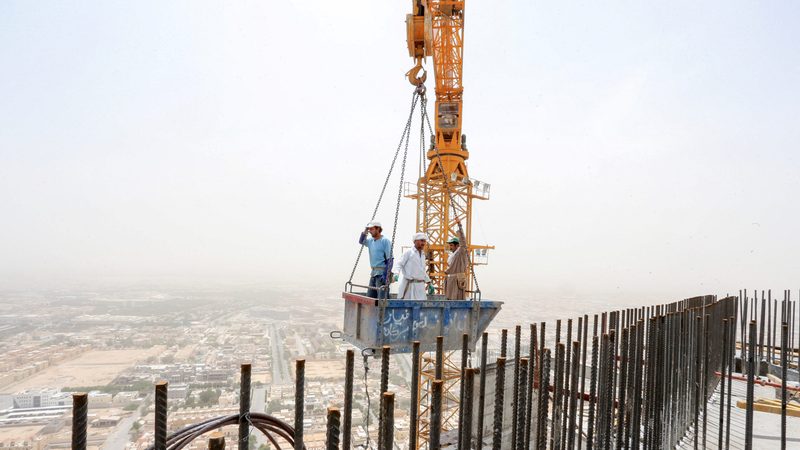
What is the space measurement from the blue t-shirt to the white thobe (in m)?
0.23

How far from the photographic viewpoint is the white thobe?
20.7ft

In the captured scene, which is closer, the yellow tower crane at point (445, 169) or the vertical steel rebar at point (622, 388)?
the vertical steel rebar at point (622, 388)

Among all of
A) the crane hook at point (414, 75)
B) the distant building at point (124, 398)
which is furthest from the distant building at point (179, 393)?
the crane hook at point (414, 75)

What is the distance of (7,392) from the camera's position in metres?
30.3

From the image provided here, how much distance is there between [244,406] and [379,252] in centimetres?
421

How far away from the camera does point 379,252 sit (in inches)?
249

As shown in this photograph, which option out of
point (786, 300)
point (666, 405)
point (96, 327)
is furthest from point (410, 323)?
point (96, 327)

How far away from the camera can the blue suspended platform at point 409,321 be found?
5301mm

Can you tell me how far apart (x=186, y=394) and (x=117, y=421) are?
424 cm

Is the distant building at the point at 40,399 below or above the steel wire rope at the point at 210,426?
below

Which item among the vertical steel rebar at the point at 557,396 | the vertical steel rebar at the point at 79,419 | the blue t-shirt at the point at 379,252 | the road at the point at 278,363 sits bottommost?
the road at the point at 278,363

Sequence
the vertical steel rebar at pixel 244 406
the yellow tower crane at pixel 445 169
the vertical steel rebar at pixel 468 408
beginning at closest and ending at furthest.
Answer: the vertical steel rebar at pixel 244 406, the vertical steel rebar at pixel 468 408, the yellow tower crane at pixel 445 169

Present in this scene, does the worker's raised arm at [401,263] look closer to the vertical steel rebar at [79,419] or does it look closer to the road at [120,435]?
the vertical steel rebar at [79,419]

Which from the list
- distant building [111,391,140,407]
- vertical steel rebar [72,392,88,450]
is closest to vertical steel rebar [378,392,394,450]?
vertical steel rebar [72,392,88,450]
